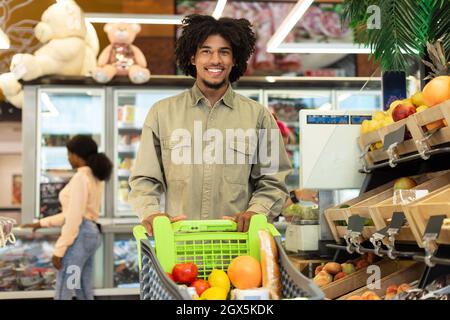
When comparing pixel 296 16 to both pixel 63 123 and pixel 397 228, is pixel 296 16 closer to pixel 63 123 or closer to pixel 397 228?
pixel 63 123

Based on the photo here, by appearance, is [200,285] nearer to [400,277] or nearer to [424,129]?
[400,277]

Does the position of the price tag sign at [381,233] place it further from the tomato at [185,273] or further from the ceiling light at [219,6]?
the ceiling light at [219,6]

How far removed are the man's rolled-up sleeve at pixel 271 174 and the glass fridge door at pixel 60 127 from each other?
4026 mm

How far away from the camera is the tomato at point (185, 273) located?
5.81 feet

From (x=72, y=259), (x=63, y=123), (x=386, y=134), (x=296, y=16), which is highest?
(x=296, y=16)

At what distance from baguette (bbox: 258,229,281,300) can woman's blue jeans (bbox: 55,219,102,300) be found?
3.46 meters

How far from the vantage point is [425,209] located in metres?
1.81

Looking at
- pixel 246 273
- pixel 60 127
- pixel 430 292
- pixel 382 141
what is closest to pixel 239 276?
pixel 246 273

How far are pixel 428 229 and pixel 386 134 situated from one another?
31.4 inches

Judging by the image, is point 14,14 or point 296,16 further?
point 14,14

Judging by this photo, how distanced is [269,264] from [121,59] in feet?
17.1

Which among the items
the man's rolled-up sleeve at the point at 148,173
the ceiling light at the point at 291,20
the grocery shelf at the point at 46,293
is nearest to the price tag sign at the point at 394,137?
the man's rolled-up sleeve at the point at 148,173
